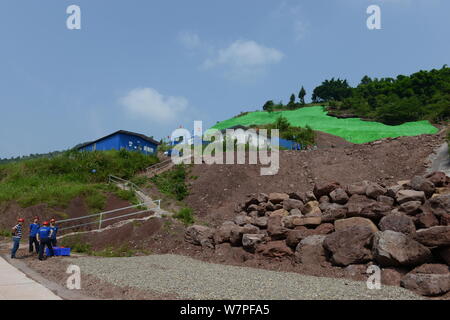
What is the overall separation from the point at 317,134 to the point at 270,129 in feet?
19.7

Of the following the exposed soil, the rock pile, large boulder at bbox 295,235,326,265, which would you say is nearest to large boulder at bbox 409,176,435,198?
the rock pile

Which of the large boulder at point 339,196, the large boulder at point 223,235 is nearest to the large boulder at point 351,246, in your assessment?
the large boulder at point 339,196

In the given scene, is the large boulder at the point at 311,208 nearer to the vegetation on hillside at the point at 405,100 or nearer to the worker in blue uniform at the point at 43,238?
the worker in blue uniform at the point at 43,238

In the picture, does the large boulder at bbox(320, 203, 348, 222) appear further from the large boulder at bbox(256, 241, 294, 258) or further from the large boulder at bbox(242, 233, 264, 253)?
the large boulder at bbox(242, 233, 264, 253)

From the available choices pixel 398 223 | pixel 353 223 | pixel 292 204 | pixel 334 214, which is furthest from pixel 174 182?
pixel 398 223

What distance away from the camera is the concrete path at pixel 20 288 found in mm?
6973

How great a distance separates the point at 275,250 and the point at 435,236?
205 inches

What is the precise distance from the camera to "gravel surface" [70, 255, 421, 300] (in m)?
7.76

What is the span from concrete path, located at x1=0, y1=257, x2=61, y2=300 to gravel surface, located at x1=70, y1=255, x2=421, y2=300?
1605 millimetres

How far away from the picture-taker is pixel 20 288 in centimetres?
769

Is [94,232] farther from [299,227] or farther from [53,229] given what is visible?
[299,227]

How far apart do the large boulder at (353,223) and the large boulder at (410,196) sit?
6.34 ft

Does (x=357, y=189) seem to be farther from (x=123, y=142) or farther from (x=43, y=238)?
(x=123, y=142)

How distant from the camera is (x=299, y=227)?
13.4 metres
